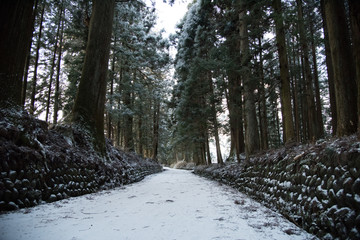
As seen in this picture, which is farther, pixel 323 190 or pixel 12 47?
pixel 12 47

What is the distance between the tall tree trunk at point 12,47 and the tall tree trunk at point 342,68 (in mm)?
6206

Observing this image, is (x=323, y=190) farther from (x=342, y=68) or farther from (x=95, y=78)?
(x=95, y=78)

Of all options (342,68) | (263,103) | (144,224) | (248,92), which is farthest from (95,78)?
(263,103)

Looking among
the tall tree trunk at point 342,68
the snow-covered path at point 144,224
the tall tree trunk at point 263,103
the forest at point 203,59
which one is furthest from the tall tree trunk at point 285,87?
the snow-covered path at point 144,224

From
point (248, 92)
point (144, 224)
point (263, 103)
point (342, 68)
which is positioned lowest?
point (144, 224)

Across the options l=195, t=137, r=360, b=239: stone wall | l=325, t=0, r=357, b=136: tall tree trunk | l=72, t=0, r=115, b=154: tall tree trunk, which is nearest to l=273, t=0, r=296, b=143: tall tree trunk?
l=325, t=0, r=357, b=136: tall tree trunk

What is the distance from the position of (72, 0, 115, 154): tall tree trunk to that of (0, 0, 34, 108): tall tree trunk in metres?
2.52

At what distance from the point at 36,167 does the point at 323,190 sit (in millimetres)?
3951

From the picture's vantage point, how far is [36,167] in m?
3.31

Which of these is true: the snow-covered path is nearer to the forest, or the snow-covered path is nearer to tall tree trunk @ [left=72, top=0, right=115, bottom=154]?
the forest

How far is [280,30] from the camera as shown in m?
6.66

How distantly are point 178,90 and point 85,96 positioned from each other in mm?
10829

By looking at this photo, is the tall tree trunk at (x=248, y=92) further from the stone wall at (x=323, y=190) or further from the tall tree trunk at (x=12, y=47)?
the tall tree trunk at (x=12, y=47)

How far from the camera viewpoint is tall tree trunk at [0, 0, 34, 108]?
3.74m
